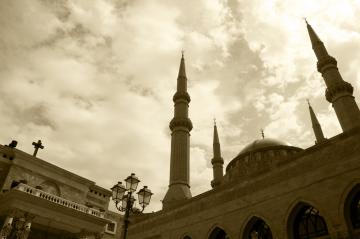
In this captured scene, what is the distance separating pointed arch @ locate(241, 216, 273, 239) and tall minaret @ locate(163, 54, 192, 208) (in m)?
6.18

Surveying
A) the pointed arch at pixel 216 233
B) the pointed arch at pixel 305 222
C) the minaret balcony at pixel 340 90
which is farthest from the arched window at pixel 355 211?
the minaret balcony at pixel 340 90

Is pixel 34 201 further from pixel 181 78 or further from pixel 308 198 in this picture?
pixel 308 198

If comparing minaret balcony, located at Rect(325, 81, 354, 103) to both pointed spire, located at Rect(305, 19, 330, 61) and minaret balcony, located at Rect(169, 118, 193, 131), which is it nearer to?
pointed spire, located at Rect(305, 19, 330, 61)

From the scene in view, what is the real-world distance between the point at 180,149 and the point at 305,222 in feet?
35.8

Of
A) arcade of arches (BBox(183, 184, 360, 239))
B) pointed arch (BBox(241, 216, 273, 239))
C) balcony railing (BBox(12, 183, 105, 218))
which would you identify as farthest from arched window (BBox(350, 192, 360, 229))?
balcony railing (BBox(12, 183, 105, 218))

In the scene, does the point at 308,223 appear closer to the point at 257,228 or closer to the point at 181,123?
the point at 257,228

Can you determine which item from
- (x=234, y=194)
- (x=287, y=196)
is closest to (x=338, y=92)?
(x=287, y=196)

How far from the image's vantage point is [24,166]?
904 inches

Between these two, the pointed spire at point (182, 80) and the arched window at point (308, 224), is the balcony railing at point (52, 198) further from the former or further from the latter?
the arched window at point (308, 224)

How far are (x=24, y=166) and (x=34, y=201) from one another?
17.2 feet

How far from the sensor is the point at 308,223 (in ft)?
37.4

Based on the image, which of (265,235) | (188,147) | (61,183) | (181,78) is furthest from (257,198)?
(61,183)

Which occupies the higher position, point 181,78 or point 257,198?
point 181,78

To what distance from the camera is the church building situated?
10.4m
